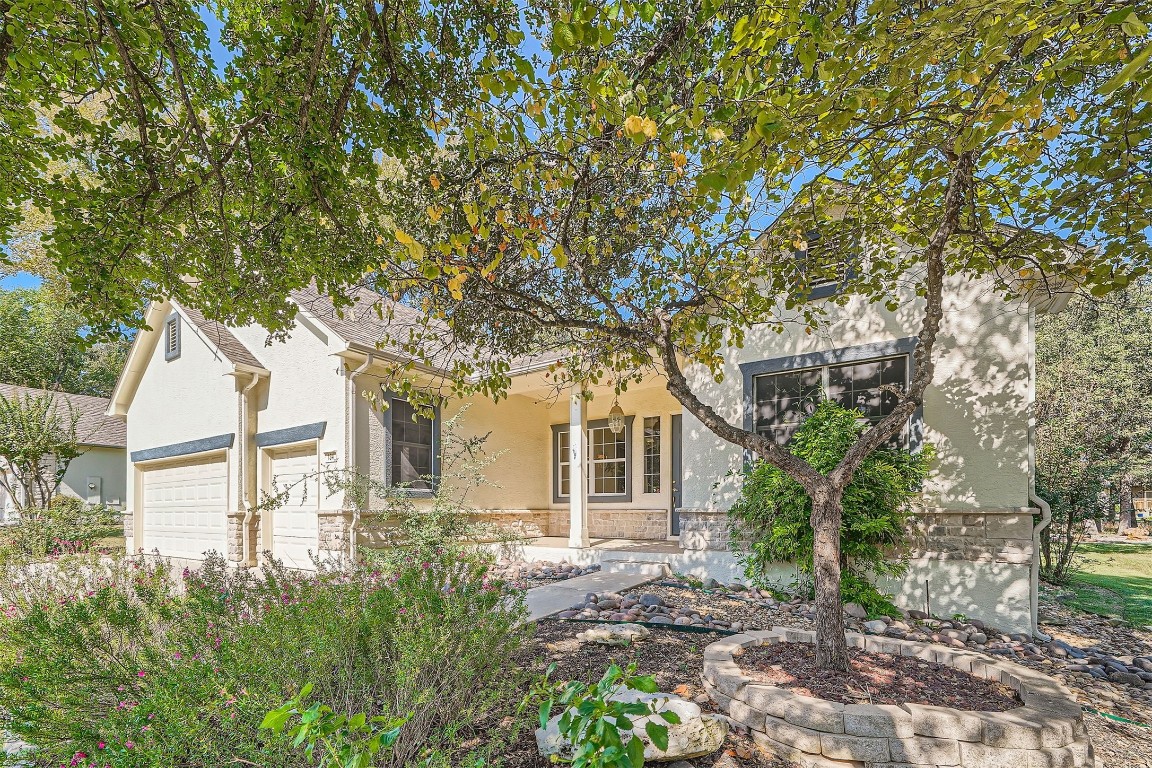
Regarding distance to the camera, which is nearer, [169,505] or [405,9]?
[405,9]

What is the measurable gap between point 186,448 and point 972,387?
1318 cm

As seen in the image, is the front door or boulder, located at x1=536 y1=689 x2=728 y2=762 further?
the front door

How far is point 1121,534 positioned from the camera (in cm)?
1766

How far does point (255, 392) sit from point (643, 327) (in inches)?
352

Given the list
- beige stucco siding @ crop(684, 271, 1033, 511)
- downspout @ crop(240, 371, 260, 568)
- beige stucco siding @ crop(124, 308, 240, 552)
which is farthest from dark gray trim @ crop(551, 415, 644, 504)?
beige stucco siding @ crop(124, 308, 240, 552)

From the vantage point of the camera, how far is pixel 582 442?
913 centimetres

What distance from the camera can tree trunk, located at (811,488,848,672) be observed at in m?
3.51

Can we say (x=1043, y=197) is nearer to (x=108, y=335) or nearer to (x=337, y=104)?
(x=337, y=104)

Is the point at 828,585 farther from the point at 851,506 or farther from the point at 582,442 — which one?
the point at 582,442

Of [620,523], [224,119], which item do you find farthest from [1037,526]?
[224,119]

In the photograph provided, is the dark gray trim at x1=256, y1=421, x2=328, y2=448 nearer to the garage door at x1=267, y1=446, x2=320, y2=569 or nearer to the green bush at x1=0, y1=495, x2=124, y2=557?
the garage door at x1=267, y1=446, x2=320, y2=569

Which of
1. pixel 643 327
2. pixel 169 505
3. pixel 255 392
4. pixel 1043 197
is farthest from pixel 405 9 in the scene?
pixel 169 505

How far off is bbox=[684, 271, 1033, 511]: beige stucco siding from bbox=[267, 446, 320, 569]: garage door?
7.19 metres

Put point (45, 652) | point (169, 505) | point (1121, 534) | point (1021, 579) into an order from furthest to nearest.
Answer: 1. point (1121, 534)
2. point (169, 505)
3. point (1021, 579)
4. point (45, 652)
